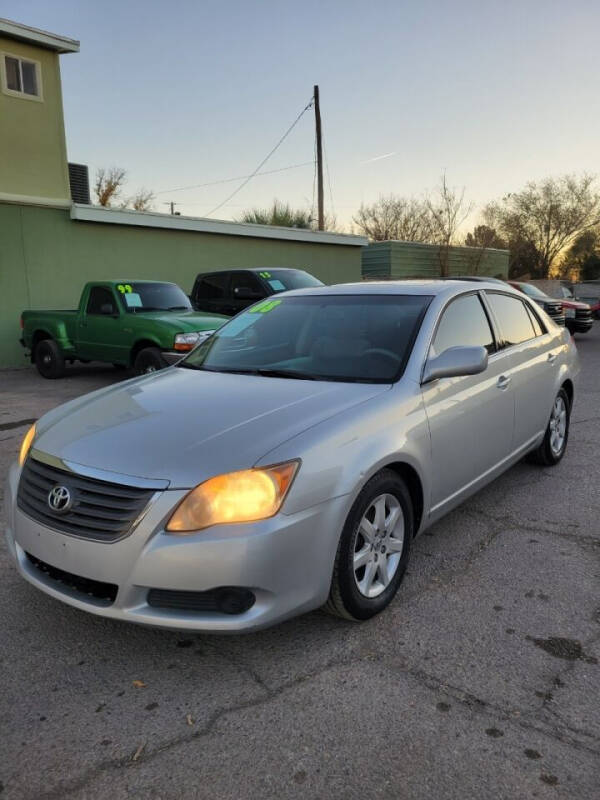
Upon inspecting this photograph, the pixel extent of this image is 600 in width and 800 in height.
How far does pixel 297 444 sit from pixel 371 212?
4190 cm

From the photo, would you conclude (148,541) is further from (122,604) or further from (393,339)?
(393,339)

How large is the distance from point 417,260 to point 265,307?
21.8 meters

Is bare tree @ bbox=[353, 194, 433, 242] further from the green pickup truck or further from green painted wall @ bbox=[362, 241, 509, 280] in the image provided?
the green pickup truck

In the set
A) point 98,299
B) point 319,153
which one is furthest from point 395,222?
point 98,299

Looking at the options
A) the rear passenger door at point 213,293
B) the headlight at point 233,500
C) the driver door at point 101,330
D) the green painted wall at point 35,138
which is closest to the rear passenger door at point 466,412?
the headlight at point 233,500

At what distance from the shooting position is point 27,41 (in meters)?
13.2

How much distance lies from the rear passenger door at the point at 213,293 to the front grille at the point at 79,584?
30.6ft

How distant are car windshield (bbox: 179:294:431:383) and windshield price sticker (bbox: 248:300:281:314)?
11 millimetres

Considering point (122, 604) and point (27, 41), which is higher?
point (27, 41)

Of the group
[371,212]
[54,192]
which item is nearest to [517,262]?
[371,212]

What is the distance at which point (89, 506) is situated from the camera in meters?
2.56

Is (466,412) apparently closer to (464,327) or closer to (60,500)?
(464,327)

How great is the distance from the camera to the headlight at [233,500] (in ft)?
7.93

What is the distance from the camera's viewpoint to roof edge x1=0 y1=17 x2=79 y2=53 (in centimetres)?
1285
